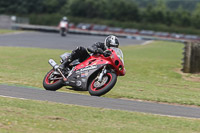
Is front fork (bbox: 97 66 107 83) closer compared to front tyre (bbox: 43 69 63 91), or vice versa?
front fork (bbox: 97 66 107 83)

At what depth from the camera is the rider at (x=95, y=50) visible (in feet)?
32.8

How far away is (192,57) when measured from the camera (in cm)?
1848

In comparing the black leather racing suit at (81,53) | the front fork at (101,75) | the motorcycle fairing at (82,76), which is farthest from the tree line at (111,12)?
the front fork at (101,75)

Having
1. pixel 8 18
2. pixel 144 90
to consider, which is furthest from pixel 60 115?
pixel 8 18

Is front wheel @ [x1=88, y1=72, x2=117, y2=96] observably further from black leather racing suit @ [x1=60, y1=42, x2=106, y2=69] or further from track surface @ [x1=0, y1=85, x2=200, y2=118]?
black leather racing suit @ [x1=60, y1=42, x2=106, y2=69]

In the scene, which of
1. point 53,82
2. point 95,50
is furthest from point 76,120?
point 53,82

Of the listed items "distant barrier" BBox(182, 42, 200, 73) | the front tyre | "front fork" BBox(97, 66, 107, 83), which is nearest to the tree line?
"distant barrier" BBox(182, 42, 200, 73)

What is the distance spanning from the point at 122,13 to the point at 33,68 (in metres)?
81.1

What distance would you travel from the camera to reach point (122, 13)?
97.1 meters

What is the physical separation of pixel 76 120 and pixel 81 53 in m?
3.57

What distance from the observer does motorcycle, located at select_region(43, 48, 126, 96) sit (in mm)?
→ 9695

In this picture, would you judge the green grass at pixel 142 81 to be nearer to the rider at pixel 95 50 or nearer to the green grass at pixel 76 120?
the rider at pixel 95 50

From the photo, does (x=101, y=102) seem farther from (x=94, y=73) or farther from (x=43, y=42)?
(x=43, y=42)

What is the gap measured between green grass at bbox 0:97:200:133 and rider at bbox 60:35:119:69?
217 cm
